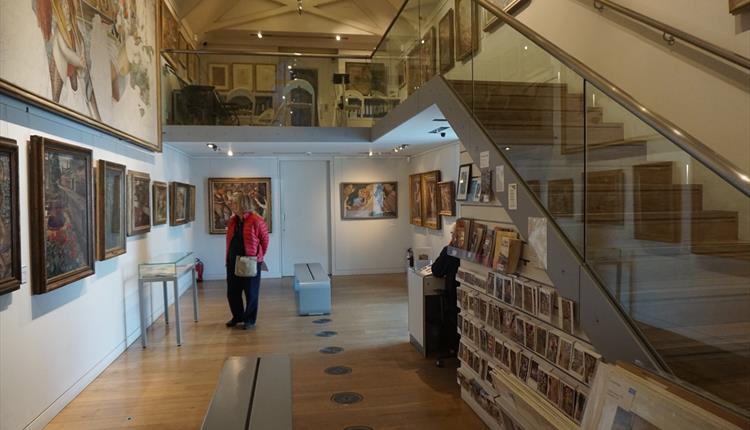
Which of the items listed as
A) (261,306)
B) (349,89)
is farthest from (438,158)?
(261,306)

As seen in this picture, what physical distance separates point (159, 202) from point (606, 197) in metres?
6.85

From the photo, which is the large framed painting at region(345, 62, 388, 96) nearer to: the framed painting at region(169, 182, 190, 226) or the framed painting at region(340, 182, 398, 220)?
the framed painting at region(340, 182, 398, 220)

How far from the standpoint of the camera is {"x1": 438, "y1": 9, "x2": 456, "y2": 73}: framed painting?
15.5ft

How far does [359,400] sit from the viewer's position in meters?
4.33

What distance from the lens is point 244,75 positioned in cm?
844

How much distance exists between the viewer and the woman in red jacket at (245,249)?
6629mm

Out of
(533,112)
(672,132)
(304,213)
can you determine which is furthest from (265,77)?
(672,132)

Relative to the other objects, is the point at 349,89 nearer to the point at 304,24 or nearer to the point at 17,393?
the point at 304,24

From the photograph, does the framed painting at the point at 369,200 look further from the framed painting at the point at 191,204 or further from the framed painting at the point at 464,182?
the framed painting at the point at 464,182

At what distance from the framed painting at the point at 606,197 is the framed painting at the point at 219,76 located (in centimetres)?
716

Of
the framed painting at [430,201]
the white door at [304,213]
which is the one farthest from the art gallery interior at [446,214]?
the white door at [304,213]

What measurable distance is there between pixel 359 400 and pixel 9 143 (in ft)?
10.9

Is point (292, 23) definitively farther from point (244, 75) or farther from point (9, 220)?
point (9, 220)

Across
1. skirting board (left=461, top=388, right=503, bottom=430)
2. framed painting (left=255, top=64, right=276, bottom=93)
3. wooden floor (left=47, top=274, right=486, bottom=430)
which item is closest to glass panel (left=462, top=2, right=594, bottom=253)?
skirting board (left=461, top=388, right=503, bottom=430)
